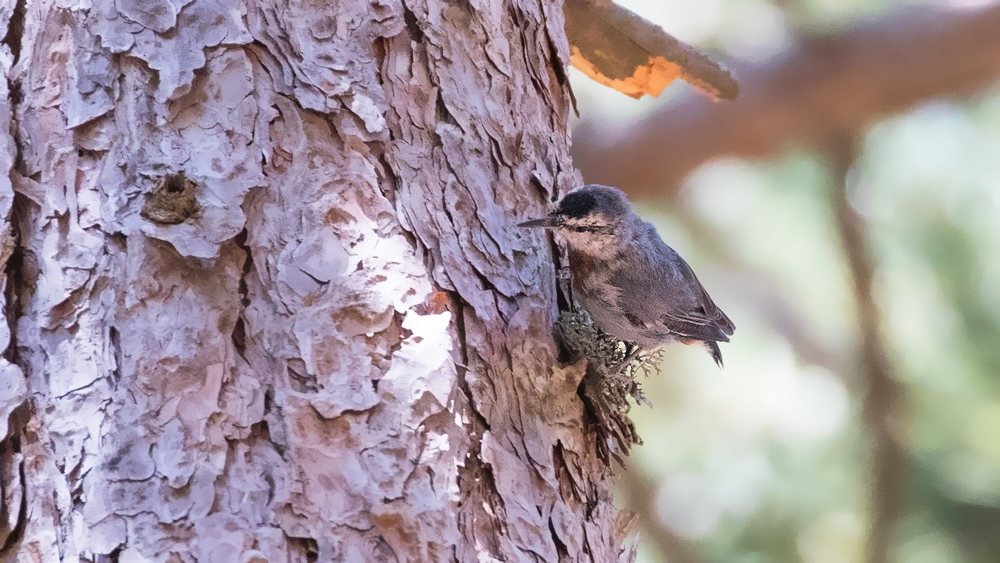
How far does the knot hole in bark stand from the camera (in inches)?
55.8

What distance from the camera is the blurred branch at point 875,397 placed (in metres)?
3.85

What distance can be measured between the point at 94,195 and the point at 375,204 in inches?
20.5

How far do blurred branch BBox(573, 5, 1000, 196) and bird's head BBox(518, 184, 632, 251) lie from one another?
6.06 ft

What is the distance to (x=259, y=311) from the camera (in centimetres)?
144

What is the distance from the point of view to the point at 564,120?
2166 millimetres

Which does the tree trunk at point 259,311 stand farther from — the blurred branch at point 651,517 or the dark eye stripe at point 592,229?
the blurred branch at point 651,517

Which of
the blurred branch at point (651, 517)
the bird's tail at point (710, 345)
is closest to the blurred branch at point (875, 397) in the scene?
→ the blurred branch at point (651, 517)

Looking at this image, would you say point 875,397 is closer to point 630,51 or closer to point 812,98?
point 812,98

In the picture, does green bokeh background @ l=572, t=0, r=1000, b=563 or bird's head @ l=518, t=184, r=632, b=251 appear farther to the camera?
green bokeh background @ l=572, t=0, r=1000, b=563

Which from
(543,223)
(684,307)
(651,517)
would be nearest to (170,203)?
(543,223)

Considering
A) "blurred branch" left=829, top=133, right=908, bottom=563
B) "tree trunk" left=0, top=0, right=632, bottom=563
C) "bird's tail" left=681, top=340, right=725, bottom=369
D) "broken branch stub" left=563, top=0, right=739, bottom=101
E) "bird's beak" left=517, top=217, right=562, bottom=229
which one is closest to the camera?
"tree trunk" left=0, top=0, right=632, bottom=563

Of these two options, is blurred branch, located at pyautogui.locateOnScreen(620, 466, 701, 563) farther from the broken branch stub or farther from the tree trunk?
the tree trunk

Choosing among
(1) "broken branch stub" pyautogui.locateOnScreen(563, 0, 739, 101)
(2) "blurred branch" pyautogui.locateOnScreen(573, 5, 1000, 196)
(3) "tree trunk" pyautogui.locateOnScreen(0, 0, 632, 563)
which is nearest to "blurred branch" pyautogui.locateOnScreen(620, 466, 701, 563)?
(2) "blurred branch" pyautogui.locateOnScreen(573, 5, 1000, 196)

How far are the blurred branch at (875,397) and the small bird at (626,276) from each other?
203 cm
